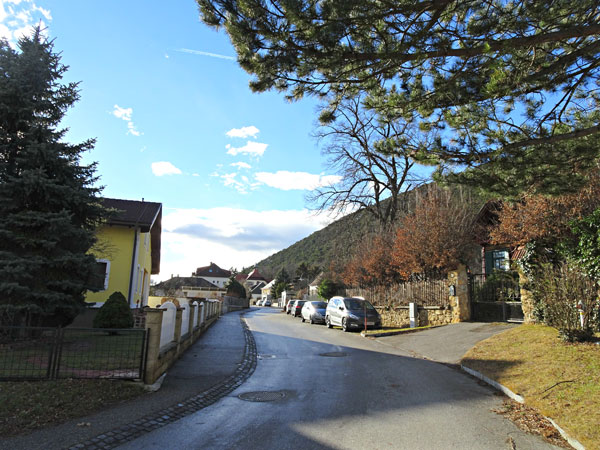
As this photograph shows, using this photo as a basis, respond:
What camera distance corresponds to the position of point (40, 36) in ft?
40.8

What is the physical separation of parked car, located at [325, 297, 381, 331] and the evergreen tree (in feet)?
39.4

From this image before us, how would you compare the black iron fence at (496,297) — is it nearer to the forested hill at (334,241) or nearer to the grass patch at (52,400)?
the forested hill at (334,241)

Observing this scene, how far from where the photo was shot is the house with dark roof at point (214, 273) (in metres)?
117

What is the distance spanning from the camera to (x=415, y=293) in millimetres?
20281

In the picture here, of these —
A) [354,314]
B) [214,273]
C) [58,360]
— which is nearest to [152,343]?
[58,360]

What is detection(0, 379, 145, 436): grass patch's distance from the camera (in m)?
5.30

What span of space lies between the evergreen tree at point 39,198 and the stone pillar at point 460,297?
13619 millimetres

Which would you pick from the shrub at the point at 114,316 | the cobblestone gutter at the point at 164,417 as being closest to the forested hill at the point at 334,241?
the cobblestone gutter at the point at 164,417

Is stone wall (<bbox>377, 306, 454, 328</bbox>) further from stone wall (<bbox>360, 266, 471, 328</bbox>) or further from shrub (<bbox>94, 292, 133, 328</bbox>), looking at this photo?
shrub (<bbox>94, 292, 133, 328</bbox>)

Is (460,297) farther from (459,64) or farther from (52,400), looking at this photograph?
(52,400)

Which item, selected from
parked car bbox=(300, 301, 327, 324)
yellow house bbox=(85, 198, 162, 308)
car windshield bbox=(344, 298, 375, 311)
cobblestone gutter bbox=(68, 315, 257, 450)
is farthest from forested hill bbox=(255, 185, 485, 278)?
yellow house bbox=(85, 198, 162, 308)

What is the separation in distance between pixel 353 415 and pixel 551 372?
12.7ft

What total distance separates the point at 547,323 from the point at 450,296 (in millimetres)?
6324

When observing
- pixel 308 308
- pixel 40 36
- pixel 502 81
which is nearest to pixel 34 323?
pixel 40 36
